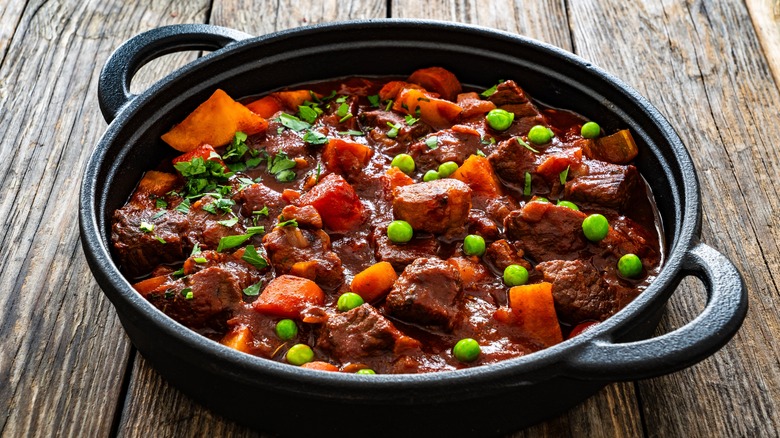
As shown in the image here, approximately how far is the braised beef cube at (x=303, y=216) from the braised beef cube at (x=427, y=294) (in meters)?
0.48

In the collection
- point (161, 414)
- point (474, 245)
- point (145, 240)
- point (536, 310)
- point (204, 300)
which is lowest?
point (161, 414)

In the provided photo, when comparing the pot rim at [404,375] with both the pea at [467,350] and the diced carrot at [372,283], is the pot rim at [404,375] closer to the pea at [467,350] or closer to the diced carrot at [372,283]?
the pea at [467,350]

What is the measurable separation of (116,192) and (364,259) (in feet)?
3.86

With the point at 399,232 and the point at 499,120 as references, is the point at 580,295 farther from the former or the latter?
the point at 499,120

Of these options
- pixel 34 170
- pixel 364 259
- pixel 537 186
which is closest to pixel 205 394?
pixel 364 259

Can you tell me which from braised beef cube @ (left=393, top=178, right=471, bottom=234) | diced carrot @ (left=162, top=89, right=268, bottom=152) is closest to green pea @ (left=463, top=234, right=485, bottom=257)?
braised beef cube @ (left=393, top=178, right=471, bottom=234)

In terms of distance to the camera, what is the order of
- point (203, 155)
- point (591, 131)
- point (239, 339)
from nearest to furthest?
point (239, 339), point (203, 155), point (591, 131)

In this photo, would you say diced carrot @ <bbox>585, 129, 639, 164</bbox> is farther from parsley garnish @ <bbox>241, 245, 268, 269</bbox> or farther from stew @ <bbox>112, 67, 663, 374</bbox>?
parsley garnish @ <bbox>241, 245, 268, 269</bbox>

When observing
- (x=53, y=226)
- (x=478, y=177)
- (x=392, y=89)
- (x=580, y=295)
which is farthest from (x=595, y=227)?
(x=53, y=226)

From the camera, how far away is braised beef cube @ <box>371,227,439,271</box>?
11.9ft

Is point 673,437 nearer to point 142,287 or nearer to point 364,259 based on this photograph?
point 364,259

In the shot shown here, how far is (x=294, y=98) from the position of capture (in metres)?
4.51

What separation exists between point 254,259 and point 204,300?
12.2 inches

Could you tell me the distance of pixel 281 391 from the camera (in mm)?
2855
